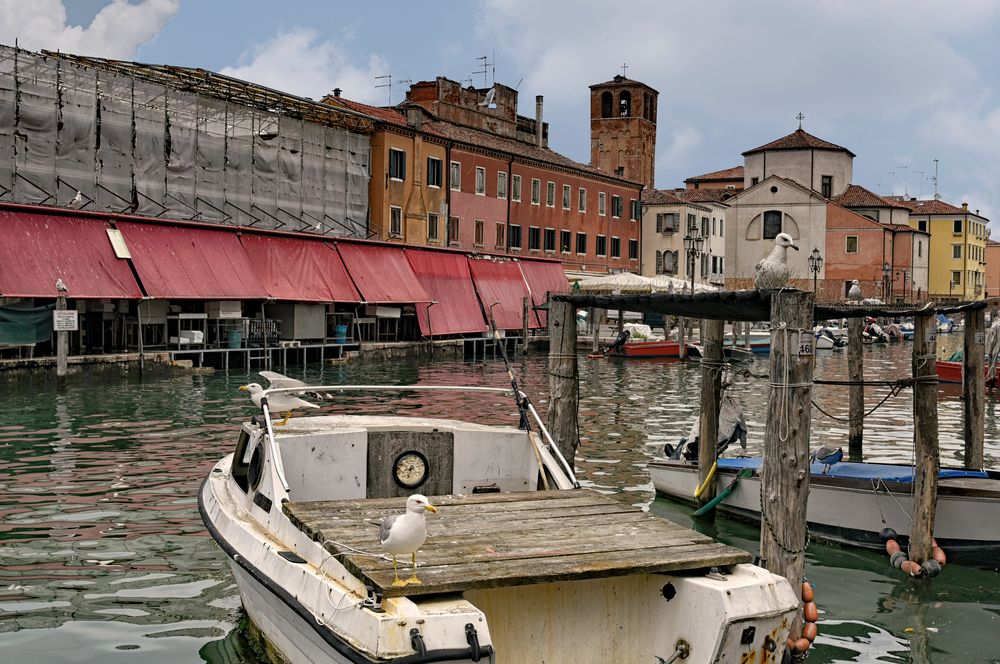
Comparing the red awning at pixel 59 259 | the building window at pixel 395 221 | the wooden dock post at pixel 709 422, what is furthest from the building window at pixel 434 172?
the wooden dock post at pixel 709 422

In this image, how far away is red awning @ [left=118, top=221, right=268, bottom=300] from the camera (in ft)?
105

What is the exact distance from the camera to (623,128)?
276 ft

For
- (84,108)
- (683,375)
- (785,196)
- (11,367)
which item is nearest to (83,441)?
(11,367)

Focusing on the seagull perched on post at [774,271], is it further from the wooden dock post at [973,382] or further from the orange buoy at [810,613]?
the orange buoy at [810,613]

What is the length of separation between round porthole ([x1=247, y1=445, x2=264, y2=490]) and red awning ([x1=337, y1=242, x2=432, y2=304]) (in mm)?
29968

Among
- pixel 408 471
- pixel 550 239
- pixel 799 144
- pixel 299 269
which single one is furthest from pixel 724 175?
pixel 408 471

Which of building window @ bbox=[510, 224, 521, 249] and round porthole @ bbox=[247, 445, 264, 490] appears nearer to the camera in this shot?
round porthole @ bbox=[247, 445, 264, 490]

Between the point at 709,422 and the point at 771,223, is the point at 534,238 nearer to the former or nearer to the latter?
the point at 771,223

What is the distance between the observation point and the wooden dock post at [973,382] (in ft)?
45.9

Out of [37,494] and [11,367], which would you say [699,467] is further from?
[11,367]

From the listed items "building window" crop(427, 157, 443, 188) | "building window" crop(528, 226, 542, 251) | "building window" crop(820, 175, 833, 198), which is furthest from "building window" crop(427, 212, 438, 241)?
"building window" crop(820, 175, 833, 198)

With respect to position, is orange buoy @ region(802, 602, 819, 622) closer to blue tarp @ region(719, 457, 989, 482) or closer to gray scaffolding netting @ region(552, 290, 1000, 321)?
gray scaffolding netting @ region(552, 290, 1000, 321)

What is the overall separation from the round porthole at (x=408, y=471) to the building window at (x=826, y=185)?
83462mm

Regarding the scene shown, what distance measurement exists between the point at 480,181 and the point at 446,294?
1254cm
